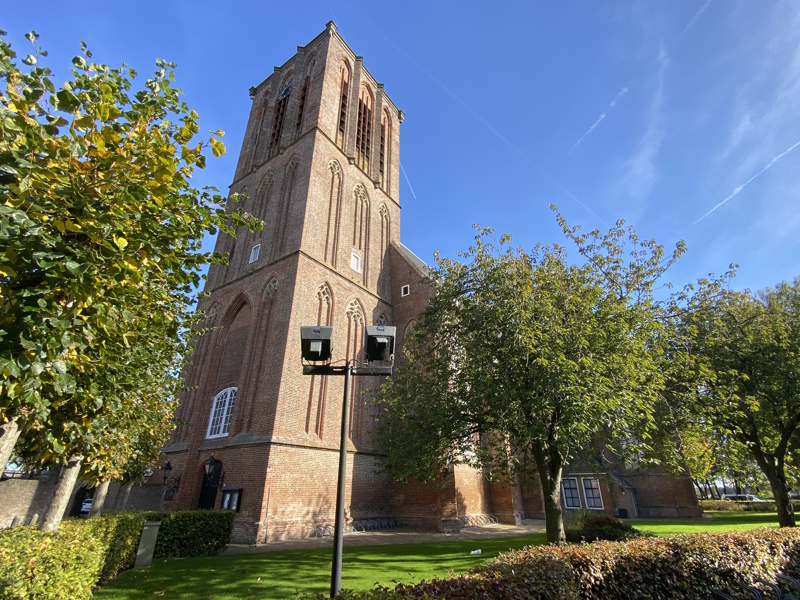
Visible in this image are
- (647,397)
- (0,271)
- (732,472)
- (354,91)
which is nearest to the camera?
(0,271)

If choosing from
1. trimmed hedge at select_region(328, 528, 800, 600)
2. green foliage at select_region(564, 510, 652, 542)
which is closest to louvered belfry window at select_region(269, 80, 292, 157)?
green foliage at select_region(564, 510, 652, 542)

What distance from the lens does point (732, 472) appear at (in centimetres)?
1458

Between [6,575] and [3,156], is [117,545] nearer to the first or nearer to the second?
[6,575]

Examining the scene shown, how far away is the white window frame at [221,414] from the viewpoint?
60.9 feet

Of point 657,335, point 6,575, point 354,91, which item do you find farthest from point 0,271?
point 354,91

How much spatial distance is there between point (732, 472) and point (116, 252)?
1955 cm

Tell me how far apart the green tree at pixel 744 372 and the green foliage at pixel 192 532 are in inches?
586

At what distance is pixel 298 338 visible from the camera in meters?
17.7

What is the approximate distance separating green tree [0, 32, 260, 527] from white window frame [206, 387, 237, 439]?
14946 mm

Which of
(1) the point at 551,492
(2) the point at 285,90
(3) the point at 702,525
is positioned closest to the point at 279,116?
(2) the point at 285,90

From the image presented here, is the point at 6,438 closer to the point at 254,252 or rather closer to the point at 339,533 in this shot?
the point at 339,533

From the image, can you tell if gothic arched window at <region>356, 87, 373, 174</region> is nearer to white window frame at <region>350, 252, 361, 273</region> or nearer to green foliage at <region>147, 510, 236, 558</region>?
white window frame at <region>350, 252, 361, 273</region>

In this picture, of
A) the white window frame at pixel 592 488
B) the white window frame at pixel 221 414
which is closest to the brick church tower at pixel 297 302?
the white window frame at pixel 221 414

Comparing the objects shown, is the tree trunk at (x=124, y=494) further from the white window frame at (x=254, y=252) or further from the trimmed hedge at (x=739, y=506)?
the trimmed hedge at (x=739, y=506)
